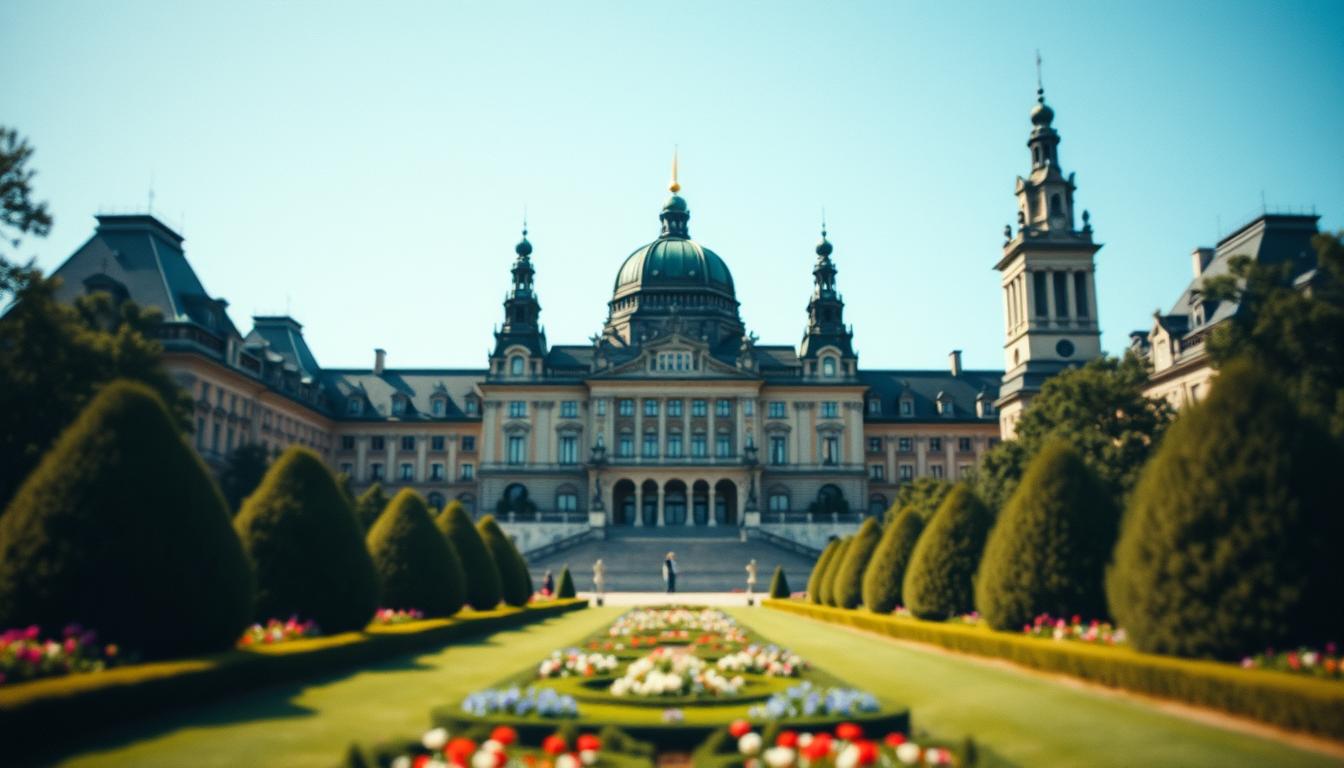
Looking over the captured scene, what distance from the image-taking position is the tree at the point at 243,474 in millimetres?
53906

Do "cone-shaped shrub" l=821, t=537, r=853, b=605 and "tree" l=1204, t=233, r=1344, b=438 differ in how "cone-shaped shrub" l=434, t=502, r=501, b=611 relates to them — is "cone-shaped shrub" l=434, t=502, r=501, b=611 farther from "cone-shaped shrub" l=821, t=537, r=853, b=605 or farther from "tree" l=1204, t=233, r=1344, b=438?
"tree" l=1204, t=233, r=1344, b=438

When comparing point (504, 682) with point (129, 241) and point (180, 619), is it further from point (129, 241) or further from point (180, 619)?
point (129, 241)

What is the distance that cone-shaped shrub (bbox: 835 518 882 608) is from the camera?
30438mm

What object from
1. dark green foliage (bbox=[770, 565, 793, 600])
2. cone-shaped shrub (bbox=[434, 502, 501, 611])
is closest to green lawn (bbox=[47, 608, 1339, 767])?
cone-shaped shrub (bbox=[434, 502, 501, 611])

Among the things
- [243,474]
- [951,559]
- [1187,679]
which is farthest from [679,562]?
[1187,679]

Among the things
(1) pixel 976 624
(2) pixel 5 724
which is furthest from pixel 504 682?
(1) pixel 976 624

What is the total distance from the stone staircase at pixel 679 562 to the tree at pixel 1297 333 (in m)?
30.1

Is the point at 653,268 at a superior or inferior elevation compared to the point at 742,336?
superior

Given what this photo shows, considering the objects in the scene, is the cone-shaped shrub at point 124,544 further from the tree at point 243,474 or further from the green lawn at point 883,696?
the tree at point 243,474

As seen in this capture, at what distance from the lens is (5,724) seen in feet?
27.8

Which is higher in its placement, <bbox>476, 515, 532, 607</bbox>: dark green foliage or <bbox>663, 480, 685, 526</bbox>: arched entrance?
<bbox>663, 480, 685, 526</bbox>: arched entrance

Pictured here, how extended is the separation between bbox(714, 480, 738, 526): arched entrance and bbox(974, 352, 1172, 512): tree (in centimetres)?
3514

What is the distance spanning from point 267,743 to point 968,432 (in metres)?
85.1

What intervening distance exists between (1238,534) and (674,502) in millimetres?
70183
